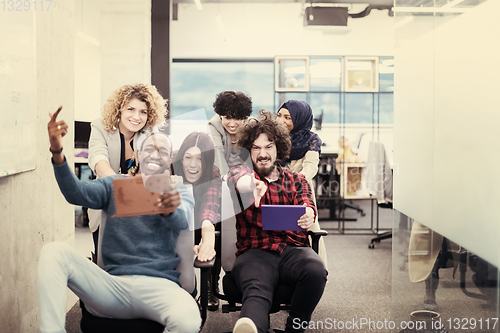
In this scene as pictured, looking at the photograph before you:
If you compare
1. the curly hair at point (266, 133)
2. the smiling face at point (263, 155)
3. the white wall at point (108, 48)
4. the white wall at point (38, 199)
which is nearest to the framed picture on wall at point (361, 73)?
the white wall at point (108, 48)

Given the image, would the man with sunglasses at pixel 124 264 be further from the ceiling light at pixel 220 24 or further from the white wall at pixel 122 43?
the ceiling light at pixel 220 24

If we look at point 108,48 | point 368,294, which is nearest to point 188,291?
point 368,294

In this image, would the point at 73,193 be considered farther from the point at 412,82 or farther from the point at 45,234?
the point at 412,82

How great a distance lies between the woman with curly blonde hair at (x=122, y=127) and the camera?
1951 mm

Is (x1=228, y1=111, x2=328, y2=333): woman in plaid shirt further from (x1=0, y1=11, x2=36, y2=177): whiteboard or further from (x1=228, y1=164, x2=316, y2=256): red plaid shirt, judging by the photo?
(x1=0, y1=11, x2=36, y2=177): whiteboard

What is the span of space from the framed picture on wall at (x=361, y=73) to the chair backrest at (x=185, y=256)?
12.8ft

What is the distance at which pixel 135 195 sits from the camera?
1289 millimetres


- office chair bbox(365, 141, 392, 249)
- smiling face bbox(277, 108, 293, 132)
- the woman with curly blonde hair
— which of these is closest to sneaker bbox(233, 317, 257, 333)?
the woman with curly blonde hair

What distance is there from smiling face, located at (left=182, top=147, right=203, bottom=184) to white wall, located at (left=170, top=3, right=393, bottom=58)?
5350mm

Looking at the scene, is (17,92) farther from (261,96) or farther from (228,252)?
(261,96)

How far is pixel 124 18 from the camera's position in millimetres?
5543

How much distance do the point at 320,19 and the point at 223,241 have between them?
524 cm

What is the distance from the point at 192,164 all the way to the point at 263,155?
1.15 ft

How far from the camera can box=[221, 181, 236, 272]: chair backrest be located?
1874 millimetres
